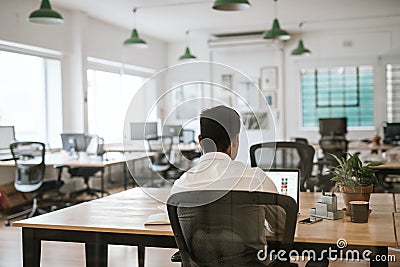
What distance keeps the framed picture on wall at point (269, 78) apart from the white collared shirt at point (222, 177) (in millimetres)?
8696

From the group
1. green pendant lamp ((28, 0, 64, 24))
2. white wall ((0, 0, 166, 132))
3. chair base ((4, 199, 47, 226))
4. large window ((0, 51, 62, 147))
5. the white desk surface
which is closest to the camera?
green pendant lamp ((28, 0, 64, 24))

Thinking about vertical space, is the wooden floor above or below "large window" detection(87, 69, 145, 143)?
below

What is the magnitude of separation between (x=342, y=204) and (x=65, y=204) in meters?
5.04

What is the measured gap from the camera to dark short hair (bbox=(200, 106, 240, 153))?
1.95m

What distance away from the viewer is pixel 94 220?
2.40 metres

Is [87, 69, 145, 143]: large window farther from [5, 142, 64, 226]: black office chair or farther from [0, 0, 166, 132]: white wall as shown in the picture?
[5, 142, 64, 226]: black office chair

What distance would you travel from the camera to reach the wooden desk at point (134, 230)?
199 centimetres

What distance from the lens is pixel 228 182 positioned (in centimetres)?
183

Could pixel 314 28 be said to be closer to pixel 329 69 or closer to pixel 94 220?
pixel 329 69

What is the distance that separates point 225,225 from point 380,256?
570mm

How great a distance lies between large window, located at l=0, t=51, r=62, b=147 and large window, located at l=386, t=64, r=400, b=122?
19.3 feet

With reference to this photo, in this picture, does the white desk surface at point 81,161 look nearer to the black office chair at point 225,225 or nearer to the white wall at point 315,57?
the black office chair at point 225,225

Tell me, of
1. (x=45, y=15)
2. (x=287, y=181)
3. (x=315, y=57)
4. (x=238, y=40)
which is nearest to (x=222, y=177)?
(x=287, y=181)

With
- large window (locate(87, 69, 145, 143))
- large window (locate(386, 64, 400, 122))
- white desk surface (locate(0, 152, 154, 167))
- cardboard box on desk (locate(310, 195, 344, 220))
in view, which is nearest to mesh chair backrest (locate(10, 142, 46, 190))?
white desk surface (locate(0, 152, 154, 167))
